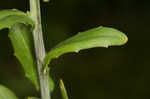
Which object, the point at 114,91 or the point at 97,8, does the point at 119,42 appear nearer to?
the point at 114,91

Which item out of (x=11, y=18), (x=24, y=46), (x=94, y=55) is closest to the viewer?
(x=11, y=18)

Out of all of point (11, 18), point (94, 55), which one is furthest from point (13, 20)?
point (94, 55)

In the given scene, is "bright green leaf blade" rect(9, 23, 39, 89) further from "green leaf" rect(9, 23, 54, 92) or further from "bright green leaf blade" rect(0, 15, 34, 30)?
"bright green leaf blade" rect(0, 15, 34, 30)

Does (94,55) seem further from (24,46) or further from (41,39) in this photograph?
(41,39)

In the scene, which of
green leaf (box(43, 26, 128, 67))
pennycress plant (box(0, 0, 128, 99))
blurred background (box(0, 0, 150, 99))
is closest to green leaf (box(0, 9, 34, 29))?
pennycress plant (box(0, 0, 128, 99))

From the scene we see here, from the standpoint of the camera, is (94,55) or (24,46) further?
(94,55)

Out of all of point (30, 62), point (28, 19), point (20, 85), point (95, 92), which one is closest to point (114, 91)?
point (95, 92)
